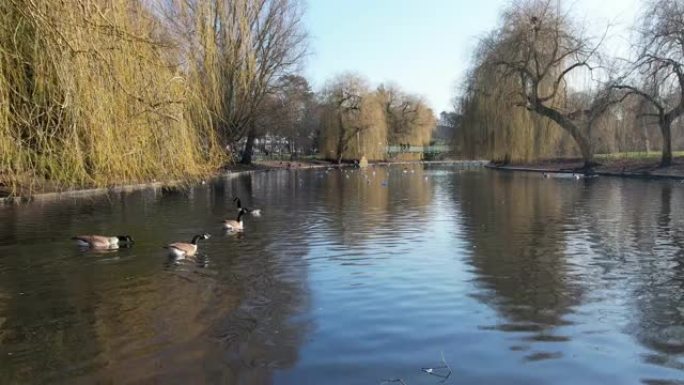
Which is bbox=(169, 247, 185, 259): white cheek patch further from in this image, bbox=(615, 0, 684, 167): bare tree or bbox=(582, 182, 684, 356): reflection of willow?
bbox=(615, 0, 684, 167): bare tree

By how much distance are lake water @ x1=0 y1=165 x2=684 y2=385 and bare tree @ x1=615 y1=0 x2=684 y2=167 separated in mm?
17477

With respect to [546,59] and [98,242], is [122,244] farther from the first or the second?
[546,59]

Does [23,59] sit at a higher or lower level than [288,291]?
higher

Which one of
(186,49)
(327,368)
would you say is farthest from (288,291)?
(186,49)

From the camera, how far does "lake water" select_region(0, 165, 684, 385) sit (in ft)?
18.1

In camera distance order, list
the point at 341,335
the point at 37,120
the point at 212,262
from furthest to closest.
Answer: the point at 212,262 → the point at 341,335 → the point at 37,120

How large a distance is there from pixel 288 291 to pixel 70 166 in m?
3.39

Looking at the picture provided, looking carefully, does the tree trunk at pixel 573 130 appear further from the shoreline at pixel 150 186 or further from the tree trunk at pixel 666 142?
the shoreline at pixel 150 186

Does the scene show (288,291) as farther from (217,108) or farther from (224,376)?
(217,108)

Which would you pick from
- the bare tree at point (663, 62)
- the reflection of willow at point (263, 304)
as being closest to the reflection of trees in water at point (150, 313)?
the reflection of willow at point (263, 304)

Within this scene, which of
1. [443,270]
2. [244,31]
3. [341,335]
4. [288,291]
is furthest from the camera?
[244,31]

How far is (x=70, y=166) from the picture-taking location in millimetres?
5871

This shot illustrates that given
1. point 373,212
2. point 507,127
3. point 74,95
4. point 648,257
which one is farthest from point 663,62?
point 74,95

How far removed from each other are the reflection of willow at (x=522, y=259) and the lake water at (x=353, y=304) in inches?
1.7
